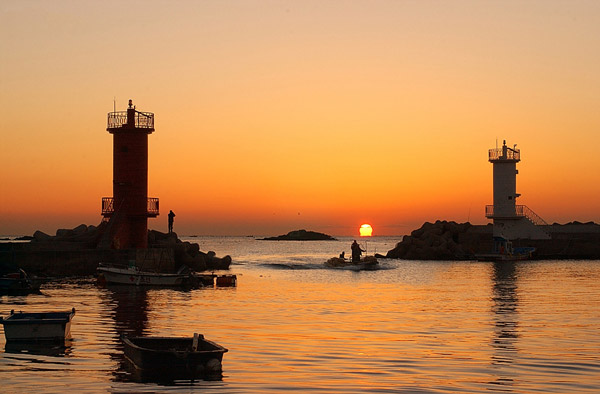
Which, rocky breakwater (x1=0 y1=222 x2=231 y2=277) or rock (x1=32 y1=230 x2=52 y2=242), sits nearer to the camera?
rocky breakwater (x1=0 y1=222 x2=231 y2=277)

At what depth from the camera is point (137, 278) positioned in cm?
4509

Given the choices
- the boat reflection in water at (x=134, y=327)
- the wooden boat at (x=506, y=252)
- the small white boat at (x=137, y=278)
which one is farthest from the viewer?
the wooden boat at (x=506, y=252)

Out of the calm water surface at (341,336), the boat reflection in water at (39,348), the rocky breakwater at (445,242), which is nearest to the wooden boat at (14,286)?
the calm water surface at (341,336)

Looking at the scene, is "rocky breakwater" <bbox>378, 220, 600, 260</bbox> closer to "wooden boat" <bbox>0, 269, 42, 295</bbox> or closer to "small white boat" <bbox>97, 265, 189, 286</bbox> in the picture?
"small white boat" <bbox>97, 265, 189, 286</bbox>

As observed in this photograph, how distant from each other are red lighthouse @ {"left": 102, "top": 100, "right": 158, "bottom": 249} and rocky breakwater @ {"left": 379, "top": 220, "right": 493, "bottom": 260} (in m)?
45.1

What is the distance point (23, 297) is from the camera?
1469 inches

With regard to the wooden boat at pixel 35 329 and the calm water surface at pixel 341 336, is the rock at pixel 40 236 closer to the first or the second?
the calm water surface at pixel 341 336

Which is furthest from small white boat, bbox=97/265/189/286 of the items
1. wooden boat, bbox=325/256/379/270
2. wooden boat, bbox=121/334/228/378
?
wooden boat, bbox=121/334/228/378

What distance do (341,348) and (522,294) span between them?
22.0 metres

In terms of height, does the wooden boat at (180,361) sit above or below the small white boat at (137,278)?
below

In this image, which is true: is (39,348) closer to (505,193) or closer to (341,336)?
(341,336)

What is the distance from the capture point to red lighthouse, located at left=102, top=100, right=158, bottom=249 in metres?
51.0

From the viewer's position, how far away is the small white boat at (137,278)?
147 ft

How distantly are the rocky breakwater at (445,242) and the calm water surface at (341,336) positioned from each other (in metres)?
40.1
